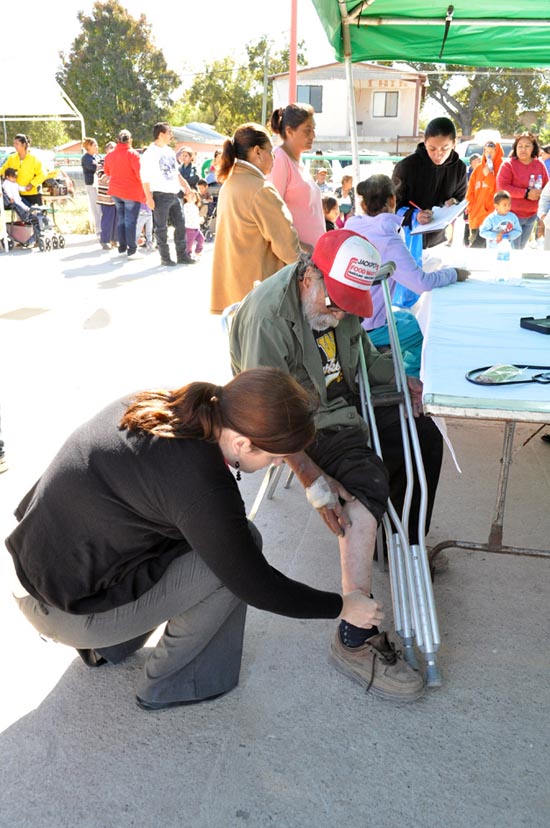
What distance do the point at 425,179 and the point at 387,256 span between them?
1.90m

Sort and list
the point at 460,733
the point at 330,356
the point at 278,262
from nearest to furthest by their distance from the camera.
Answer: the point at 460,733 < the point at 330,356 < the point at 278,262

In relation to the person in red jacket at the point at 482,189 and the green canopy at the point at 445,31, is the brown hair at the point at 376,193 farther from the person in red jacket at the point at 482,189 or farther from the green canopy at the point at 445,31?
the person in red jacket at the point at 482,189

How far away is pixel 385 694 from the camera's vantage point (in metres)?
2.27

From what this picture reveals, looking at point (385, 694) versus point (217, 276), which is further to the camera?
point (217, 276)

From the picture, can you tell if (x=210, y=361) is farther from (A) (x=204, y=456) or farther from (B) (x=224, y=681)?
(A) (x=204, y=456)

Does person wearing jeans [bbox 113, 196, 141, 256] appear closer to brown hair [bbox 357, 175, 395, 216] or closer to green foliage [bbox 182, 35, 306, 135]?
brown hair [bbox 357, 175, 395, 216]

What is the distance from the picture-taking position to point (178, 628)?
84.4 inches

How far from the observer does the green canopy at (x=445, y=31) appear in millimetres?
5355

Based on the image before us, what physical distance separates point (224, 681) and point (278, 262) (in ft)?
8.38

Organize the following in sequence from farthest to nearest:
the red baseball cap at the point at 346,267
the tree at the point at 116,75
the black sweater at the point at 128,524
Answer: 1. the tree at the point at 116,75
2. the red baseball cap at the point at 346,267
3. the black sweater at the point at 128,524

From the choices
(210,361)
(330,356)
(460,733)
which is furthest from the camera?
(210,361)

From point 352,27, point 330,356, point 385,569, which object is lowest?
point 385,569

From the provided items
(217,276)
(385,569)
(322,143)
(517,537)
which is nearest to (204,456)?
(385,569)

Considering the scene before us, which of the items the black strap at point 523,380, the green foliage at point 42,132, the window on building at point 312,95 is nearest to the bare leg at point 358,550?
the black strap at point 523,380
